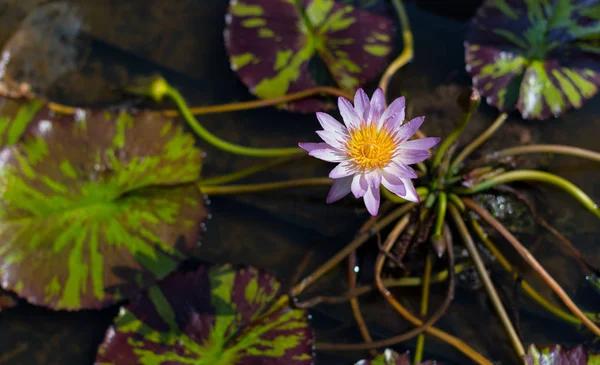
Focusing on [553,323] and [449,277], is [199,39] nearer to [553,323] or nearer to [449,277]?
[449,277]

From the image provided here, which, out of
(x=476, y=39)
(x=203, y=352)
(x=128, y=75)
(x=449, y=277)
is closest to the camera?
(x=203, y=352)

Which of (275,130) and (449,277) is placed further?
(275,130)

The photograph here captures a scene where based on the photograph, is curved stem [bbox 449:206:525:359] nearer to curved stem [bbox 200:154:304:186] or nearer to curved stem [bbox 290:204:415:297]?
curved stem [bbox 290:204:415:297]

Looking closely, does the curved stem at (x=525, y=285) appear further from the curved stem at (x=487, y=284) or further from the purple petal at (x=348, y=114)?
the purple petal at (x=348, y=114)

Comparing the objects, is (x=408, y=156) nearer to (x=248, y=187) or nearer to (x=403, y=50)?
(x=248, y=187)

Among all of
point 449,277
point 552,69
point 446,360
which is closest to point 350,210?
point 449,277

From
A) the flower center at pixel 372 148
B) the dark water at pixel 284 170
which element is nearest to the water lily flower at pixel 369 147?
the flower center at pixel 372 148
